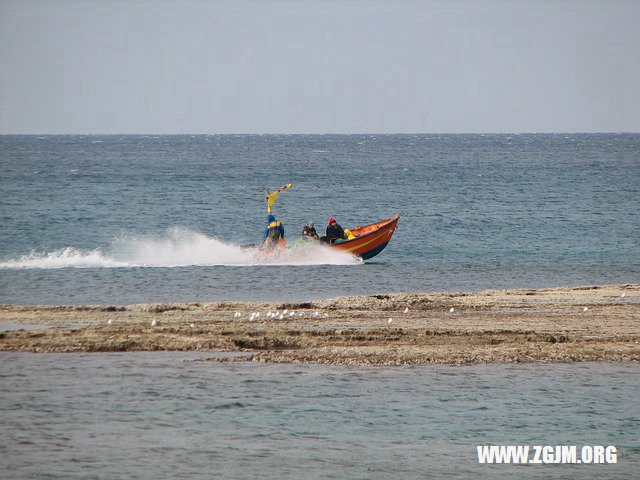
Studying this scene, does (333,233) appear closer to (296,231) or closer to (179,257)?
(179,257)

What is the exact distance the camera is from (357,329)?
59.5 feet

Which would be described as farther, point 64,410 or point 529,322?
point 529,322

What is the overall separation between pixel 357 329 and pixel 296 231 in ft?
90.1

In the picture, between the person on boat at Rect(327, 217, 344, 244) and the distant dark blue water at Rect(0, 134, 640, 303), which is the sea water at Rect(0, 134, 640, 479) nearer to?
the distant dark blue water at Rect(0, 134, 640, 303)

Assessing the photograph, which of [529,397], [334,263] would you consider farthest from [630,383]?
[334,263]

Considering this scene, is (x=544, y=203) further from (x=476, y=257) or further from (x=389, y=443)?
(x=389, y=443)

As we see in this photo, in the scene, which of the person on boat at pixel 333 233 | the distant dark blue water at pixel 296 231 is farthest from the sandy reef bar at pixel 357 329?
the person on boat at pixel 333 233

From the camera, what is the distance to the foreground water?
39.1 ft

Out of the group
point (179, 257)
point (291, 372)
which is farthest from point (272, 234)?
point (291, 372)

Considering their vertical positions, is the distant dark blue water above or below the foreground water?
above

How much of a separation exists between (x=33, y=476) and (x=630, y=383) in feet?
30.8

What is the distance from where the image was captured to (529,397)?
14.6m

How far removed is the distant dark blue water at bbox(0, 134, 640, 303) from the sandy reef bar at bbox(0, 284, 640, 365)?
3.53 meters

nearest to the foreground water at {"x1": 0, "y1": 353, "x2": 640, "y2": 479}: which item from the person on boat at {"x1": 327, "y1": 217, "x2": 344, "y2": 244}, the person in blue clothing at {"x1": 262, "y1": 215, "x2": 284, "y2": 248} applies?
the person in blue clothing at {"x1": 262, "y1": 215, "x2": 284, "y2": 248}
